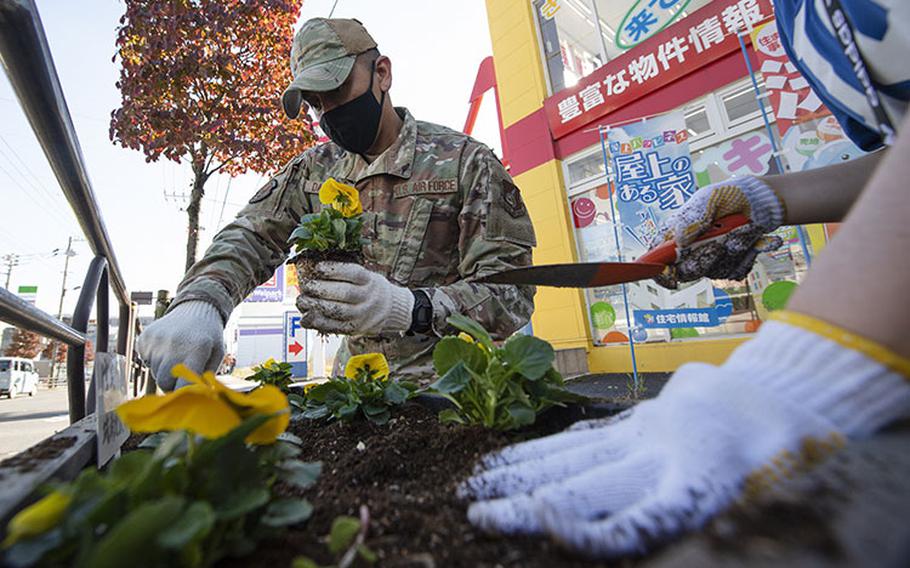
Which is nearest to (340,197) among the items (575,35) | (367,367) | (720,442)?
(367,367)

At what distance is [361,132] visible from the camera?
1.82 meters

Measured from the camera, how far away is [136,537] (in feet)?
0.93

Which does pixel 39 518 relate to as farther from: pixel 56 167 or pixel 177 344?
pixel 56 167

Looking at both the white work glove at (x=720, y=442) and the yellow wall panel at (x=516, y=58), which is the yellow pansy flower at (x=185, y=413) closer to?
the white work glove at (x=720, y=442)

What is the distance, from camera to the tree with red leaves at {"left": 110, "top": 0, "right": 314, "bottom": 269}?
3.00 m

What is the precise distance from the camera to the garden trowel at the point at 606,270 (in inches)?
38.5

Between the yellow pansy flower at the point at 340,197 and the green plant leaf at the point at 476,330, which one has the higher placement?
the yellow pansy flower at the point at 340,197

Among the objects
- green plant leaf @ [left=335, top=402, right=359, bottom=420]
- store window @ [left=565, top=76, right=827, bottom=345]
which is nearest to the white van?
store window @ [left=565, top=76, right=827, bottom=345]

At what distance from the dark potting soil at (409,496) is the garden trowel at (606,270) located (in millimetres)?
364

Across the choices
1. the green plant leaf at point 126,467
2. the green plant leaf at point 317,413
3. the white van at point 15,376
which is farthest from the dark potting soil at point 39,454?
the white van at point 15,376

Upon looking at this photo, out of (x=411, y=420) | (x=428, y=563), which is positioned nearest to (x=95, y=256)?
(x=411, y=420)

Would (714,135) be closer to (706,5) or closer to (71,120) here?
(706,5)

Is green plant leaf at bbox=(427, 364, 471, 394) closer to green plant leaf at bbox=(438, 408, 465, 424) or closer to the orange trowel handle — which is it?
green plant leaf at bbox=(438, 408, 465, 424)

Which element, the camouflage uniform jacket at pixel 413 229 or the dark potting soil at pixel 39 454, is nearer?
the dark potting soil at pixel 39 454
